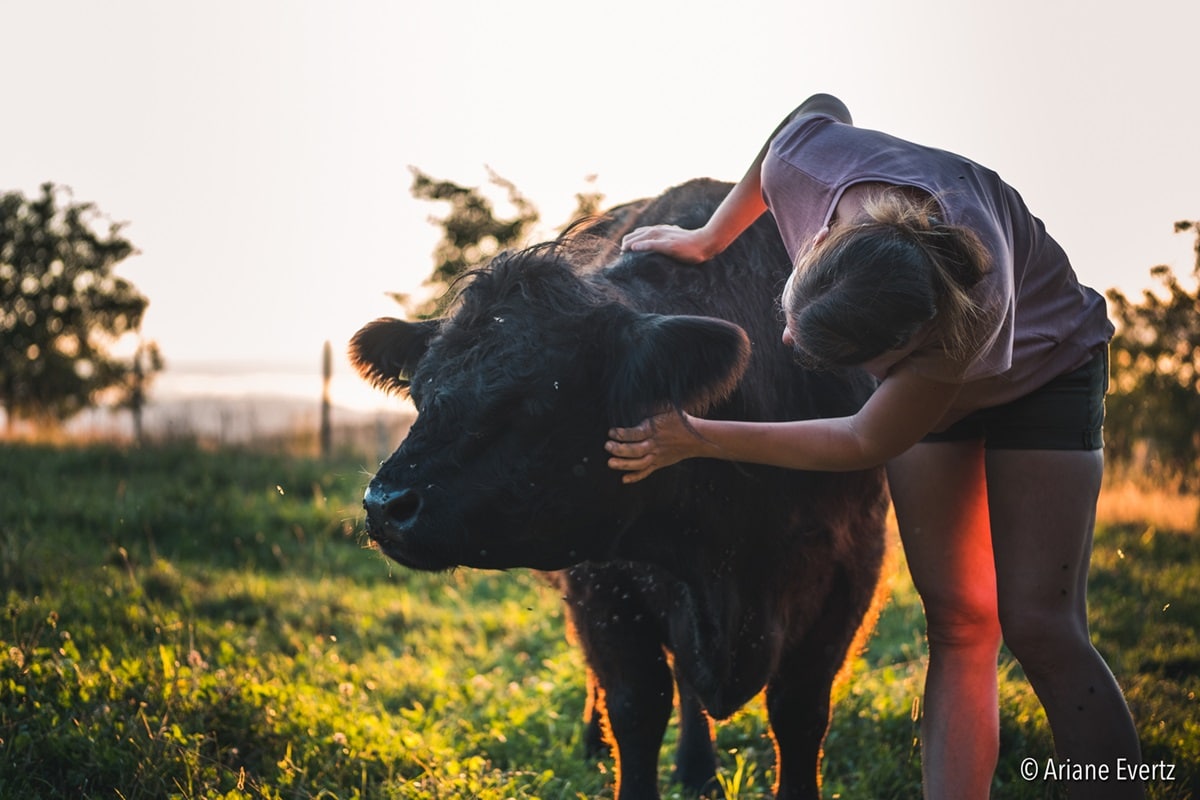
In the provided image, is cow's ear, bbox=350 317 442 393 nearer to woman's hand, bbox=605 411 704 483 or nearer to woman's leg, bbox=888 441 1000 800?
woman's hand, bbox=605 411 704 483

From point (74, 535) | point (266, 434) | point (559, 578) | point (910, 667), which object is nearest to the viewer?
point (559, 578)

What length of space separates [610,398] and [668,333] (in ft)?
0.82

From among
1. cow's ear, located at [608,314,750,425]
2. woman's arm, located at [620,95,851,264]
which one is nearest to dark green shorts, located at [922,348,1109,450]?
cow's ear, located at [608,314,750,425]

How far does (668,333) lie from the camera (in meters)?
3.14

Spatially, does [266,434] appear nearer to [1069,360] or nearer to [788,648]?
[788,648]

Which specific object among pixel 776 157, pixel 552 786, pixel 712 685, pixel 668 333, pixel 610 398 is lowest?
pixel 552 786

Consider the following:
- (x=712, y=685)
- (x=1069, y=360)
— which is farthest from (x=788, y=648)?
(x=1069, y=360)

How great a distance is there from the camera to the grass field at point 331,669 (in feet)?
12.1

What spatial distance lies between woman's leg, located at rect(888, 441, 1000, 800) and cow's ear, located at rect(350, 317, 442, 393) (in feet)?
5.33

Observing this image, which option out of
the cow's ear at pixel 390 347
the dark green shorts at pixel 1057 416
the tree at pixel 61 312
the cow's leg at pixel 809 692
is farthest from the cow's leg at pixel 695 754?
the tree at pixel 61 312

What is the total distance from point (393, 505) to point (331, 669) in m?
2.68

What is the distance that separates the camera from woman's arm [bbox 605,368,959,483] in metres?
2.74

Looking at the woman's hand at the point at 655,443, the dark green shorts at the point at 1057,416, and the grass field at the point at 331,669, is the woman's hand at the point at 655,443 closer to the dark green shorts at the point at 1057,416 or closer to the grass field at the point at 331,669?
the dark green shorts at the point at 1057,416

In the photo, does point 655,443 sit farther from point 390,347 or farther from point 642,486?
point 390,347
